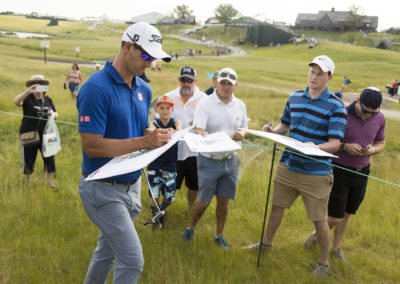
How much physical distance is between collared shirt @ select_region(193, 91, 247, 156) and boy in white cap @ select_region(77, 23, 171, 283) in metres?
1.49

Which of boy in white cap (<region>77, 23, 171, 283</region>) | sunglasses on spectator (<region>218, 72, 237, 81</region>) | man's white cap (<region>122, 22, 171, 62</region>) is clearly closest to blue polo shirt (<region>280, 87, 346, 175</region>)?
sunglasses on spectator (<region>218, 72, 237, 81</region>)

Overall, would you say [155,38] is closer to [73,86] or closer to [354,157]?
[354,157]

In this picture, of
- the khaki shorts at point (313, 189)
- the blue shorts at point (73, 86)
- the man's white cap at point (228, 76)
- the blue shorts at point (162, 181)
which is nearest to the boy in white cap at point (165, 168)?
the blue shorts at point (162, 181)

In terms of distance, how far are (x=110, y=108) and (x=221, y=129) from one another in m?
2.02

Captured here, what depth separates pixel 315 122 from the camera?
381 cm

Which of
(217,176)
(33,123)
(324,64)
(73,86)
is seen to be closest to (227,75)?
(324,64)

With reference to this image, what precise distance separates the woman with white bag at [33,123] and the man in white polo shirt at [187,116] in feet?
7.91

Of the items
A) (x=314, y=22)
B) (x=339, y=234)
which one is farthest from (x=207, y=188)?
(x=314, y=22)

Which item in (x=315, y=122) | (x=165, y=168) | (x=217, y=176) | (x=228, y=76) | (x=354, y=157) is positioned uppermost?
(x=228, y=76)

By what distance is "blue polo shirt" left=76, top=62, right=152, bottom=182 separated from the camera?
96.7 inches

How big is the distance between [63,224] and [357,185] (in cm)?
394

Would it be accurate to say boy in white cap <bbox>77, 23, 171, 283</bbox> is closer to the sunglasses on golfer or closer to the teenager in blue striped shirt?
the sunglasses on golfer

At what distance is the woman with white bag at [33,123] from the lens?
5.82 metres

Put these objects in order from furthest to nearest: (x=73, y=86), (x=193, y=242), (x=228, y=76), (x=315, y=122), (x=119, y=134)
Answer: (x=73, y=86) → (x=193, y=242) → (x=228, y=76) → (x=315, y=122) → (x=119, y=134)
